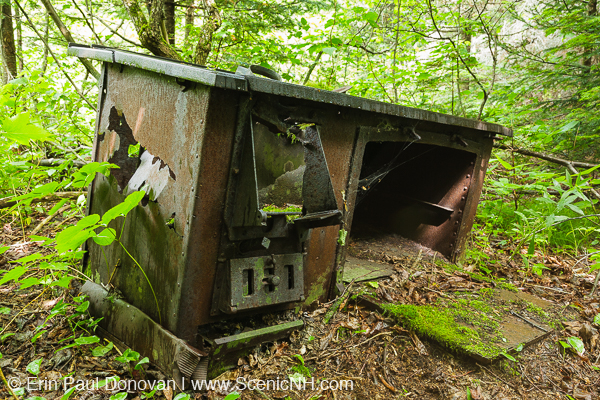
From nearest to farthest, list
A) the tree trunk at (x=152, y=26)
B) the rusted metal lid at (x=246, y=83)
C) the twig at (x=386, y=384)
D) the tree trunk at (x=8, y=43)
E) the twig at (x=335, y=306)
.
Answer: the rusted metal lid at (x=246, y=83) → the twig at (x=386, y=384) → the twig at (x=335, y=306) → the tree trunk at (x=152, y=26) → the tree trunk at (x=8, y=43)

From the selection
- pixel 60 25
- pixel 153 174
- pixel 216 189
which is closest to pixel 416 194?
pixel 216 189

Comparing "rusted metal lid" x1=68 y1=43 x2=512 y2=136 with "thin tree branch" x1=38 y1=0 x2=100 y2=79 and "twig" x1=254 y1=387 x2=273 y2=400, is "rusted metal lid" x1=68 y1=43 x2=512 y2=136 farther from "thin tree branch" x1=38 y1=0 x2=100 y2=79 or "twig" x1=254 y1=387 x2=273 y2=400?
"thin tree branch" x1=38 y1=0 x2=100 y2=79

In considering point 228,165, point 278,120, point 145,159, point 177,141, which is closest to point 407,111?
point 278,120

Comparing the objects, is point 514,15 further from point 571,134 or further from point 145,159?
point 145,159

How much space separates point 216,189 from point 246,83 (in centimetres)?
61

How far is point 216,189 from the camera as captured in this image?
204cm

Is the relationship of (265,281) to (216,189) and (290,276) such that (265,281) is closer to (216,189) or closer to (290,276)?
(290,276)

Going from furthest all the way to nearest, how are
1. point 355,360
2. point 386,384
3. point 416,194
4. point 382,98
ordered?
point 382,98 → point 416,194 → point 355,360 → point 386,384

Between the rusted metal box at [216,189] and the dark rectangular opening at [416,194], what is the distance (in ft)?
3.50

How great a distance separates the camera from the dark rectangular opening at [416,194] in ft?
13.3

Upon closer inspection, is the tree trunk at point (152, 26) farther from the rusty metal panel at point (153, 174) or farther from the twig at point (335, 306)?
the twig at point (335, 306)

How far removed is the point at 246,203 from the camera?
2.04m

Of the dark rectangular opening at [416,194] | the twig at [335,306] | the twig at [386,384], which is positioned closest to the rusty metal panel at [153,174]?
the twig at [335,306]

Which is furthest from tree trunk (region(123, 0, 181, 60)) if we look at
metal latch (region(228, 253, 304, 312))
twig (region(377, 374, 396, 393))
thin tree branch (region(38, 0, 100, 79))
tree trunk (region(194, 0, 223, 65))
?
twig (region(377, 374, 396, 393))
